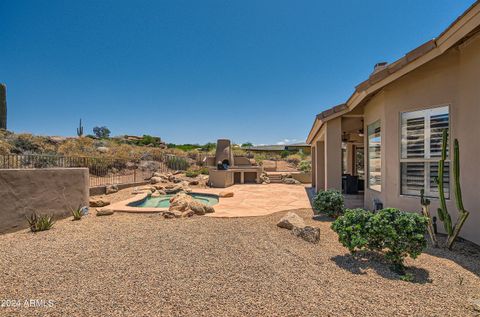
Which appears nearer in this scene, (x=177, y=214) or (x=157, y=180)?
(x=177, y=214)

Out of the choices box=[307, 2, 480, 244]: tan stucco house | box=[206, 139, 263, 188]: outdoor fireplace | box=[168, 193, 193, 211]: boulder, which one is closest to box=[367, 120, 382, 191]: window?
box=[307, 2, 480, 244]: tan stucco house

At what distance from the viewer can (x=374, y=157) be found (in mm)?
8250

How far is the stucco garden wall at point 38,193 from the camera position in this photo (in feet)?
21.0

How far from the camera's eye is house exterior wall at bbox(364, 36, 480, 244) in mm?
4816

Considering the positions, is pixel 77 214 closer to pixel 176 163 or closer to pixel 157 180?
pixel 157 180

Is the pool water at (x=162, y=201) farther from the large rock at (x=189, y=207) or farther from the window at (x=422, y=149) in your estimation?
the window at (x=422, y=149)

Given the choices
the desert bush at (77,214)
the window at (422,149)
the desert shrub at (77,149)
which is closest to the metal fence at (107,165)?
the desert shrub at (77,149)

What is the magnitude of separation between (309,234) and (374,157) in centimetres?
497

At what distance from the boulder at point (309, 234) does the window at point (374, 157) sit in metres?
3.84

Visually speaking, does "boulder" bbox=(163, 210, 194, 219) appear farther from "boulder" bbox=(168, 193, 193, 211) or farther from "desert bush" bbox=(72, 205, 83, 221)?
"desert bush" bbox=(72, 205, 83, 221)

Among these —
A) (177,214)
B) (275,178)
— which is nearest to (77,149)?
(177,214)

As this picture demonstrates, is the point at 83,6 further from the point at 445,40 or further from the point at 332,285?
the point at 332,285

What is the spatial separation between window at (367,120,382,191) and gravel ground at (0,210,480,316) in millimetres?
3282

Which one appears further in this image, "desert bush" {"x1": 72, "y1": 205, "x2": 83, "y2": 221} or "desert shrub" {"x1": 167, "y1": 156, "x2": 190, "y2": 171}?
"desert shrub" {"x1": 167, "y1": 156, "x2": 190, "y2": 171}
